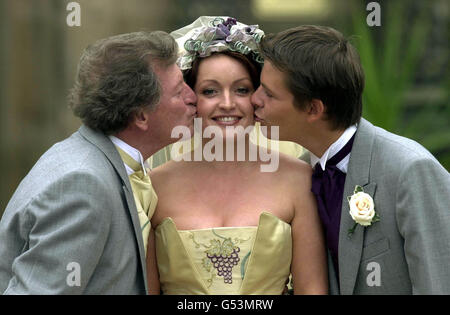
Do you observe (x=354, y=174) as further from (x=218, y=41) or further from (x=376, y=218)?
(x=218, y=41)

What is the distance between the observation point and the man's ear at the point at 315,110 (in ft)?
13.2

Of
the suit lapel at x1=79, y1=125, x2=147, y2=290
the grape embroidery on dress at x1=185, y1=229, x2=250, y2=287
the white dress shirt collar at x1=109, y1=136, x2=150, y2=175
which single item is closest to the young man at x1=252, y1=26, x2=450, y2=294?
the grape embroidery on dress at x1=185, y1=229, x2=250, y2=287

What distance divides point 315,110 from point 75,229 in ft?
4.18

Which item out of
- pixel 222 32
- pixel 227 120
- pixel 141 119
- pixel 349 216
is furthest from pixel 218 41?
pixel 349 216

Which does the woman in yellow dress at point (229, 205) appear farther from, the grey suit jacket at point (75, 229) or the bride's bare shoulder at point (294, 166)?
the grey suit jacket at point (75, 229)

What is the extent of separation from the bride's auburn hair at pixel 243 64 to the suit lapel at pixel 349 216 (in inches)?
25.2

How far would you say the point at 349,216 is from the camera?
3.83 metres

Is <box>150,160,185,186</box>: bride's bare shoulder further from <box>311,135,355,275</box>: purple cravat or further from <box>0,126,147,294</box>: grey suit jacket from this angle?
<box>311,135,355,275</box>: purple cravat

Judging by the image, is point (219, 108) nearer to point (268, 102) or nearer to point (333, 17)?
point (268, 102)

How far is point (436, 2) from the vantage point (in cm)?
925

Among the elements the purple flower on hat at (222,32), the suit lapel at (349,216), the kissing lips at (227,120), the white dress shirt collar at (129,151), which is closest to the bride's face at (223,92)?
the kissing lips at (227,120)

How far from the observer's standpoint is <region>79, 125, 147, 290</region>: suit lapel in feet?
12.3

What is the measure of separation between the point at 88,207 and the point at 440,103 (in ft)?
15.9
